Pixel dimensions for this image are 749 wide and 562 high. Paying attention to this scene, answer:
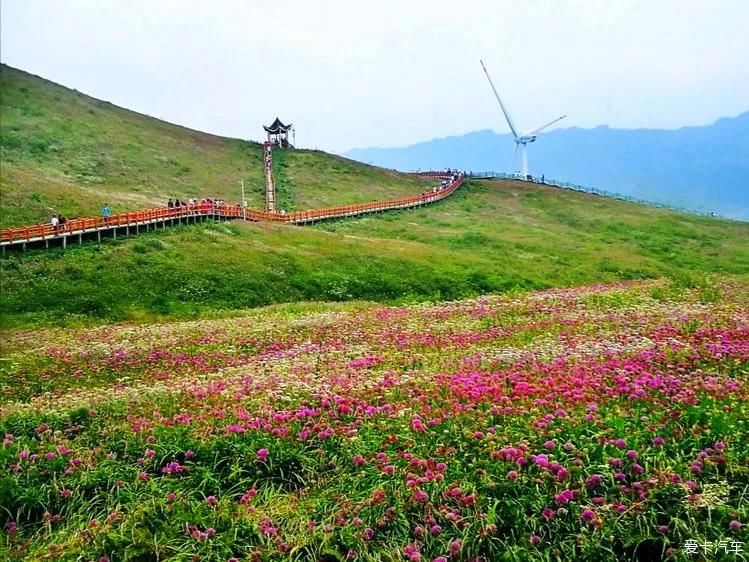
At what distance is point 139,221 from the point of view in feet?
162

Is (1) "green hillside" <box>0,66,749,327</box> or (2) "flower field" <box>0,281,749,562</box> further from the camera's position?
(1) "green hillside" <box>0,66,749,327</box>

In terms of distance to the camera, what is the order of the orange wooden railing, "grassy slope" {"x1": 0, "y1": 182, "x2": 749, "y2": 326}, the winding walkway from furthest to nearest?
the orange wooden railing, the winding walkway, "grassy slope" {"x1": 0, "y1": 182, "x2": 749, "y2": 326}

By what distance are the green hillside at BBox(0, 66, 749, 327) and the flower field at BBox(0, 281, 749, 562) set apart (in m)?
6.57

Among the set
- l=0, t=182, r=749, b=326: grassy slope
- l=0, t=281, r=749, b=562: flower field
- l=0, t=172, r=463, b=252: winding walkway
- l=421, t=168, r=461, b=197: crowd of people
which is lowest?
l=0, t=182, r=749, b=326: grassy slope

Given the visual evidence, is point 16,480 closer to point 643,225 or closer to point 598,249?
point 598,249

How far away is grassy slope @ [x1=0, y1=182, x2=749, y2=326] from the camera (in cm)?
3638

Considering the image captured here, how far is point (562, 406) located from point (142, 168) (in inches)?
3316

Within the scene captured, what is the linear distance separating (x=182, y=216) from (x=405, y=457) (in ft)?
157

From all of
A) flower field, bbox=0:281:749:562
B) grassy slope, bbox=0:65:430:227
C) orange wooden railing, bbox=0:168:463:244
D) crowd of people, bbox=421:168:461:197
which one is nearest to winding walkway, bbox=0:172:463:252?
orange wooden railing, bbox=0:168:463:244

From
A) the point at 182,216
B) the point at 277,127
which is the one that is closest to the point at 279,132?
the point at 277,127

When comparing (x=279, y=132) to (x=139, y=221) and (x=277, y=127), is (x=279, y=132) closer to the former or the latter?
(x=277, y=127)

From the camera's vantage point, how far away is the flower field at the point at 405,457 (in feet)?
29.3

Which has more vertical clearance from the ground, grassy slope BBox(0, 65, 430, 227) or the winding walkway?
grassy slope BBox(0, 65, 430, 227)

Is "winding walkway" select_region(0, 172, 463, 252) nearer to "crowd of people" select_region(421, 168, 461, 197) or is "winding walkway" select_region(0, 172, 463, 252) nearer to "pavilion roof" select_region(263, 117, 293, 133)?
"crowd of people" select_region(421, 168, 461, 197)
